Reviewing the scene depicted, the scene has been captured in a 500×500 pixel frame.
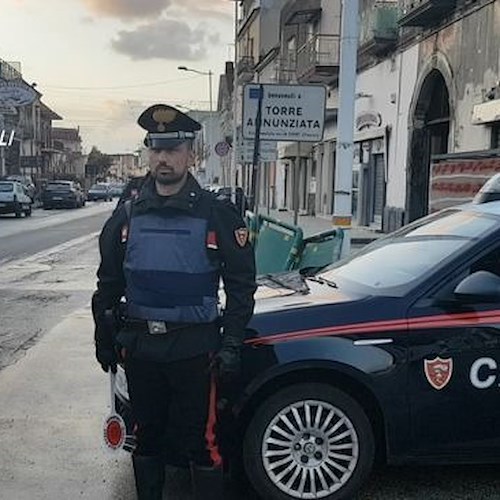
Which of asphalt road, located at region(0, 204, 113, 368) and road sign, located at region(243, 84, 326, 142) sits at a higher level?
road sign, located at region(243, 84, 326, 142)

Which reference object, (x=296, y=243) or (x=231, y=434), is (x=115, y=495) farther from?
(x=296, y=243)

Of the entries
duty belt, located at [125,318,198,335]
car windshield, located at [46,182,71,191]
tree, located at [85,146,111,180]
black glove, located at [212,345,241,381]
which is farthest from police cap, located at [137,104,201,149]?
tree, located at [85,146,111,180]

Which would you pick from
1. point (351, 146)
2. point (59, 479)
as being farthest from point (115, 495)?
point (351, 146)

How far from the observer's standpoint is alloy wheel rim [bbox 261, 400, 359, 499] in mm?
3875

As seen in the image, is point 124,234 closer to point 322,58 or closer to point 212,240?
point 212,240

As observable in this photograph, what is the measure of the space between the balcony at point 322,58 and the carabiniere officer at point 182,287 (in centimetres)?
2467

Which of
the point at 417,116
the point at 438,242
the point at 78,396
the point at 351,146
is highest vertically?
the point at 417,116

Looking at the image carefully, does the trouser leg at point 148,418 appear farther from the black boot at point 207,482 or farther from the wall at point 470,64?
the wall at point 470,64

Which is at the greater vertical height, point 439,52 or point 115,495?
point 439,52

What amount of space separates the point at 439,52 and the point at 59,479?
16522 millimetres

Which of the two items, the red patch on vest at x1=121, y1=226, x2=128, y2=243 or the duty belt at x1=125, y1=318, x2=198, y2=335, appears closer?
the duty belt at x1=125, y1=318, x2=198, y2=335

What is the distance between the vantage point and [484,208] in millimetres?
4465

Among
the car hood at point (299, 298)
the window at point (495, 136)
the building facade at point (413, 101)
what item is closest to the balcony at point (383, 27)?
the building facade at point (413, 101)

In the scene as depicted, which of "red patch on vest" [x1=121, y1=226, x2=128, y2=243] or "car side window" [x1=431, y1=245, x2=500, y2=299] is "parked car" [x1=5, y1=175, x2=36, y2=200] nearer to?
"red patch on vest" [x1=121, y1=226, x2=128, y2=243]
